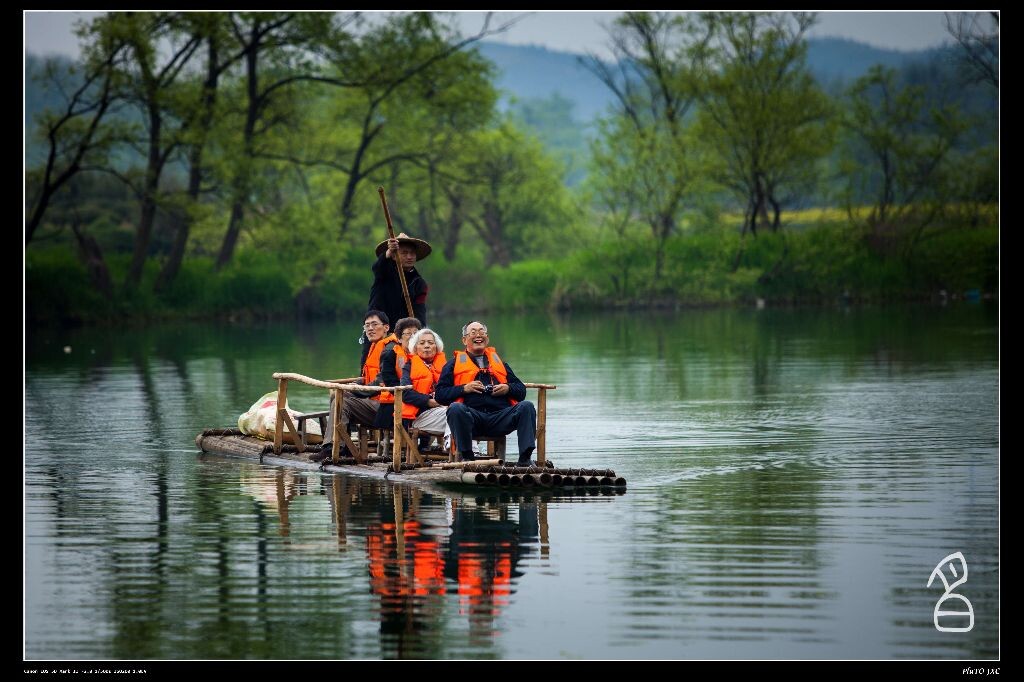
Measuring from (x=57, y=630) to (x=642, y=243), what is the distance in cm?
5543

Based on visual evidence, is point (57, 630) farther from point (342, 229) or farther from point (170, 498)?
point (342, 229)

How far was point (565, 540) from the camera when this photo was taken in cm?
1335

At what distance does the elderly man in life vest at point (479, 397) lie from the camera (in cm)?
1617

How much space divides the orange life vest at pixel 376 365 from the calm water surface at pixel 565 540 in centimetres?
88

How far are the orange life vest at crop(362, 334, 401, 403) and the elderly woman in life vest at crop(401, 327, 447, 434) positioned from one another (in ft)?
0.85

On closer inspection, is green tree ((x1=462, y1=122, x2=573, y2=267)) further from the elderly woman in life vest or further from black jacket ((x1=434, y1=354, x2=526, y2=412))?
black jacket ((x1=434, y1=354, x2=526, y2=412))

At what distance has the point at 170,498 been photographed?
16.1m

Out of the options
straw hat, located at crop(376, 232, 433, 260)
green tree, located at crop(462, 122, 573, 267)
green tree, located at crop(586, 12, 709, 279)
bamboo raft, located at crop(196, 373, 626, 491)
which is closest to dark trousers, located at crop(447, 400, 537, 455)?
bamboo raft, located at crop(196, 373, 626, 491)

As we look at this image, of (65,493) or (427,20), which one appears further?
(427,20)

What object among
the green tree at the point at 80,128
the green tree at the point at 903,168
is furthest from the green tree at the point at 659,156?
the green tree at the point at 80,128

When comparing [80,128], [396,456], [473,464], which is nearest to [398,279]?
[396,456]

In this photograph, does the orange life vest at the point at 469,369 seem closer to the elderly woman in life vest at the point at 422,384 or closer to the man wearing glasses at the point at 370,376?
the elderly woman in life vest at the point at 422,384
